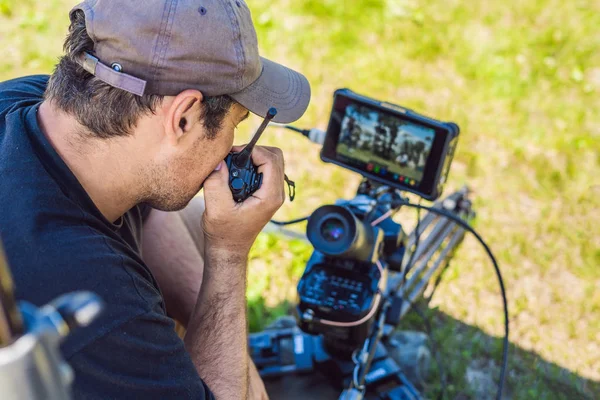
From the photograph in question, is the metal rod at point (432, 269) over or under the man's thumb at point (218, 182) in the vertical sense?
under

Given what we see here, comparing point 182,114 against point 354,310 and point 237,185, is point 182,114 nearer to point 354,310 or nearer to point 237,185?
point 237,185

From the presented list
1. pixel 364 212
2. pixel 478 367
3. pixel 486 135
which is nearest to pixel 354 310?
pixel 364 212

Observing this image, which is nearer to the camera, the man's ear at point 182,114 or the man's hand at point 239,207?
the man's ear at point 182,114

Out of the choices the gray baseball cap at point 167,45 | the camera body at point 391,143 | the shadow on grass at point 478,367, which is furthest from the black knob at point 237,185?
the shadow on grass at point 478,367

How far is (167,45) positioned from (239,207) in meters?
0.47

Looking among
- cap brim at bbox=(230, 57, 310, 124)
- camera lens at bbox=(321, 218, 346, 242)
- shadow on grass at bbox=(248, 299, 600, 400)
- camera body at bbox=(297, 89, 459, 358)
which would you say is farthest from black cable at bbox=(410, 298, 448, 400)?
cap brim at bbox=(230, 57, 310, 124)

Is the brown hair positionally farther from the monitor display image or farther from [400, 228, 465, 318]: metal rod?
[400, 228, 465, 318]: metal rod

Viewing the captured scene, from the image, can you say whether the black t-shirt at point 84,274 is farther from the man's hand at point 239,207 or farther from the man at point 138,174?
the man's hand at point 239,207

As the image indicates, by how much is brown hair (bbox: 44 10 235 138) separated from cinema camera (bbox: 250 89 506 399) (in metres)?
0.51

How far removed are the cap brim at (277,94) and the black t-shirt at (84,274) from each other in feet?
1.59

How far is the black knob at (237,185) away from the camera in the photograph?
5.54 feet

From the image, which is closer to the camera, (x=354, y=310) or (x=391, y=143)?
(x=354, y=310)

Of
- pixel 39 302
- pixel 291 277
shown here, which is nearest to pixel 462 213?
pixel 291 277

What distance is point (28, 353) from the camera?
0.54 meters
